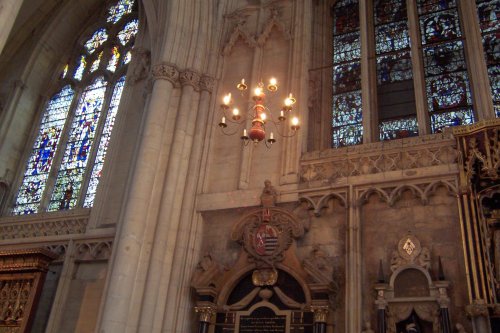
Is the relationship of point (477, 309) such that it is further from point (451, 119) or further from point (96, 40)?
point (96, 40)

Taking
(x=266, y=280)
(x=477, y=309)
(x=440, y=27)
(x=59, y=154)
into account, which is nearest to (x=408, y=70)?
(x=440, y=27)

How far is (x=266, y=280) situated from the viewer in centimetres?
970

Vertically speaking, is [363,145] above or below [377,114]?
below

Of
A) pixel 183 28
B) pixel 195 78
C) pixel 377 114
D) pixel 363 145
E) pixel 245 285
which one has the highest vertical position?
pixel 183 28

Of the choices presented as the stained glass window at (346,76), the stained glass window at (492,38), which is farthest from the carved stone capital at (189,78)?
the stained glass window at (492,38)

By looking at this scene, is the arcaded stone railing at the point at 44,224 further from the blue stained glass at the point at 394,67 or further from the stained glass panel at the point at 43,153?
the blue stained glass at the point at 394,67

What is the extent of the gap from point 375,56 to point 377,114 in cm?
140

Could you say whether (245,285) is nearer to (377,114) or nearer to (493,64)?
(377,114)

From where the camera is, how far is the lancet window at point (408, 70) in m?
10.7

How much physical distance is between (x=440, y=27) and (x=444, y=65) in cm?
111

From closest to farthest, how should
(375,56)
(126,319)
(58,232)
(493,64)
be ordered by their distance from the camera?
(126,319)
(493,64)
(375,56)
(58,232)

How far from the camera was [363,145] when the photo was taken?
10.2 metres

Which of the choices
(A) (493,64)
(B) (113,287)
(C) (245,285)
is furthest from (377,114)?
(B) (113,287)

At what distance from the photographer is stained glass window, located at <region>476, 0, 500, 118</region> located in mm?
10578
